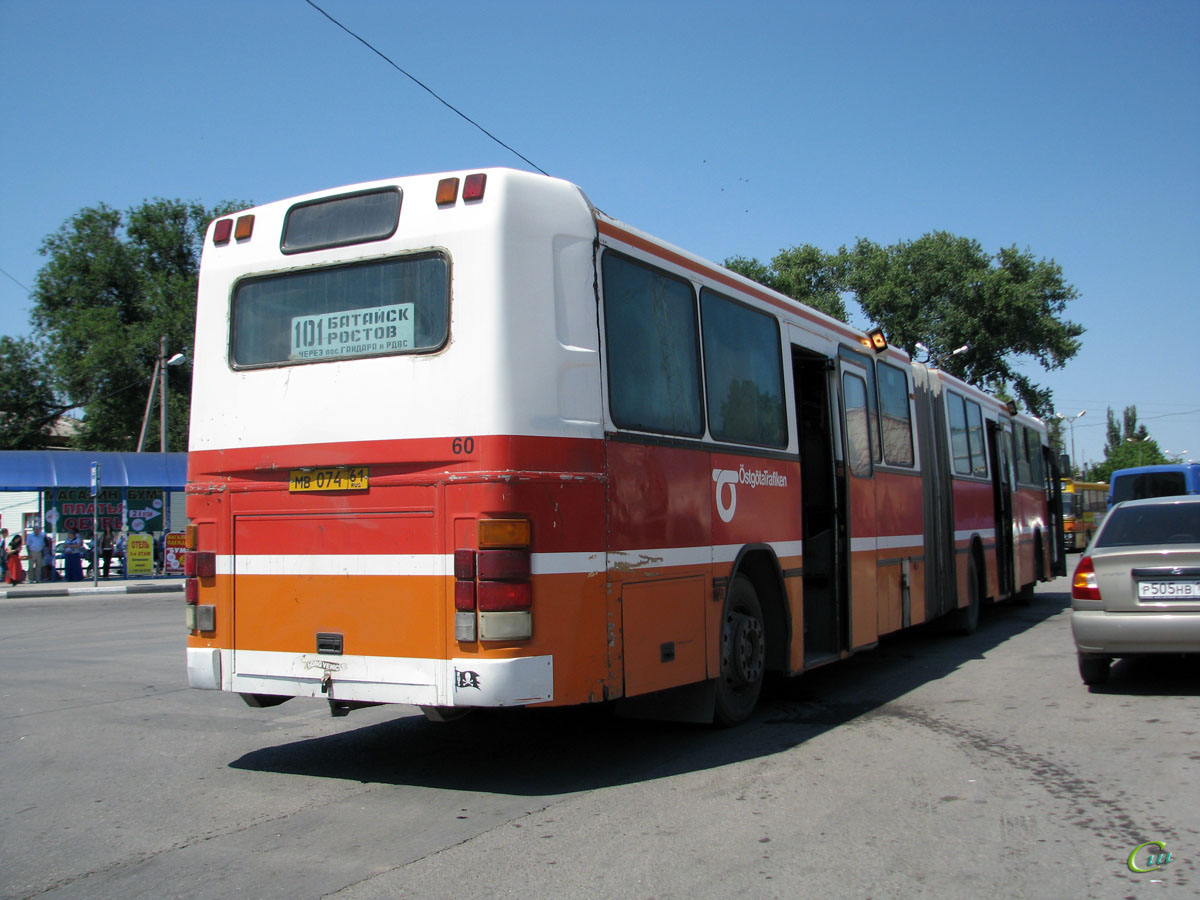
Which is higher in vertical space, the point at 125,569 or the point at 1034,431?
the point at 1034,431

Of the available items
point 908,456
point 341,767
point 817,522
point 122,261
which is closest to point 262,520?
point 341,767

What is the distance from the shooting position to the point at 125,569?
29.8 meters

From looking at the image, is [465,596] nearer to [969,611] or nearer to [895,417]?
[895,417]

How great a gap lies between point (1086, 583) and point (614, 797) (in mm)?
4924

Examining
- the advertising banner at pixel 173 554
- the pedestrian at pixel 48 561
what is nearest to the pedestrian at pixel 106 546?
the pedestrian at pixel 48 561

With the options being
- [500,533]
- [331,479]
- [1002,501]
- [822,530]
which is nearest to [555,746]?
[500,533]

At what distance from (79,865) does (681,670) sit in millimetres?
3517

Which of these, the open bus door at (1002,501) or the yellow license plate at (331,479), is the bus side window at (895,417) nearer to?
the open bus door at (1002,501)

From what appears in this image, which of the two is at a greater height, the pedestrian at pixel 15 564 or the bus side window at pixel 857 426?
the bus side window at pixel 857 426

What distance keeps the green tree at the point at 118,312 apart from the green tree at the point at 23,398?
3.41 ft

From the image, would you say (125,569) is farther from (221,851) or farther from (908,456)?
(221,851)

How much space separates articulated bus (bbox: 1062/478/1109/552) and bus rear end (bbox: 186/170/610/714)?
118 feet

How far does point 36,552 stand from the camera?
28703 mm

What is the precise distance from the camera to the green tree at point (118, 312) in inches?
1981
